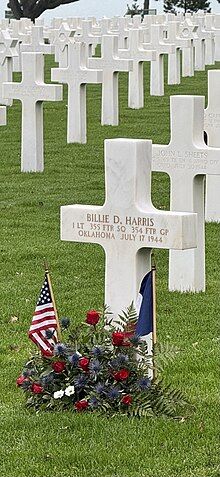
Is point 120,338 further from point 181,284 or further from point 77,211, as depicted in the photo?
point 181,284

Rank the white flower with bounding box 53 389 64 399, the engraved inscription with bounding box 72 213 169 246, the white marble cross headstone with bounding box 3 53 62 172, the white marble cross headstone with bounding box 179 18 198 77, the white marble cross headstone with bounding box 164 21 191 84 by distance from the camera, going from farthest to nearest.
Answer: the white marble cross headstone with bounding box 179 18 198 77
the white marble cross headstone with bounding box 164 21 191 84
the white marble cross headstone with bounding box 3 53 62 172
the engraved inscription with bounding box 72 213 169 246
the white flower with bounding box 53 389 64 399

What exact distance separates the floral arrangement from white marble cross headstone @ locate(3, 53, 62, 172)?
9891mm

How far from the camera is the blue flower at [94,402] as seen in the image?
670 cm

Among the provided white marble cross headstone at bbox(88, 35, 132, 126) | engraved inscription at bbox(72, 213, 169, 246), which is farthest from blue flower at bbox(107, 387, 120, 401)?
white marble cross headstone at bbox(88, 35, 132, 126)

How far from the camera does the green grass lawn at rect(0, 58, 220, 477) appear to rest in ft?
20.4

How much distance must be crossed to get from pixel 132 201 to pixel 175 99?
97.6 inches

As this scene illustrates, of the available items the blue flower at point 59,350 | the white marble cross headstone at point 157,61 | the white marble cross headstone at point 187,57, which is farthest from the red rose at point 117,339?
the white marble cross headstone at point 187,57

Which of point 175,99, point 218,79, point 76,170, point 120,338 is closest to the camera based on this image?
point 120,338

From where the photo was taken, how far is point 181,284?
390 inches

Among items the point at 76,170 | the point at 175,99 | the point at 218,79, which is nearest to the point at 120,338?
the point at 175,99

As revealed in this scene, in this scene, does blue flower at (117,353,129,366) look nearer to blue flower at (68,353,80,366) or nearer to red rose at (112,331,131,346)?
red rose at (112,331,131,346)

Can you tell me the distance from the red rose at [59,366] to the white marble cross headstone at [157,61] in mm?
19563

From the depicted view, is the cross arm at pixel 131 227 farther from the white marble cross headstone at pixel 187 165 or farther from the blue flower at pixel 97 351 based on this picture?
the white marble cross headstone at pixel 187 165

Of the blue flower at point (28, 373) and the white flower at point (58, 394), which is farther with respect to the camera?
the blue flower at point (28, 373)
